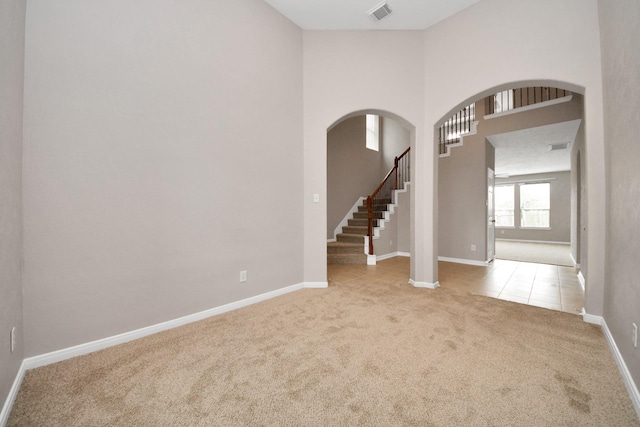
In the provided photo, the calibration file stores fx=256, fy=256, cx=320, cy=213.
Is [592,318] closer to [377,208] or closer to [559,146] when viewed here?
[377,208]

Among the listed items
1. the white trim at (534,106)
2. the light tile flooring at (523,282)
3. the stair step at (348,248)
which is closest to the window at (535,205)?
the light tile flooring at (523,282)

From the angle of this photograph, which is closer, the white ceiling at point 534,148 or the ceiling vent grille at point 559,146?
the white ceiling at point 534,148

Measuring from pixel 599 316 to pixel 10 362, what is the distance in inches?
184

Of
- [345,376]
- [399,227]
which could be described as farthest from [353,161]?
[345,376]

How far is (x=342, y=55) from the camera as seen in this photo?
3727 millimetres

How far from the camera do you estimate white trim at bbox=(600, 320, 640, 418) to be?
1.44 m

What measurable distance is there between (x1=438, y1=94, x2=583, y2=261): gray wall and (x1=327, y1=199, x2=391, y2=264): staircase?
154 cm

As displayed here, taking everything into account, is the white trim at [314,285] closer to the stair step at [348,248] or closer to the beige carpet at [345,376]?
the beige carpet at [345,376]

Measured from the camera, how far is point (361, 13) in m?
3.39

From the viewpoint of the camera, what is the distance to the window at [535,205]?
10.4 m

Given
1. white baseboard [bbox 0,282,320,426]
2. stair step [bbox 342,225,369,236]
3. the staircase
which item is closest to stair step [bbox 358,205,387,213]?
the staircase

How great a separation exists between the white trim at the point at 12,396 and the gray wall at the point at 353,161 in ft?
17.0

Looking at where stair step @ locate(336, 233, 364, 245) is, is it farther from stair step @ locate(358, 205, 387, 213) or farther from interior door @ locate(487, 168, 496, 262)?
interior door @ locate(487, 168, 496, 262)

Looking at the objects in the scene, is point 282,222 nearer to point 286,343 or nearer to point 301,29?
point 286,343
